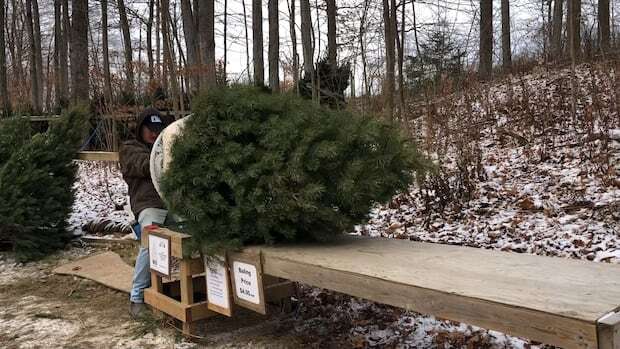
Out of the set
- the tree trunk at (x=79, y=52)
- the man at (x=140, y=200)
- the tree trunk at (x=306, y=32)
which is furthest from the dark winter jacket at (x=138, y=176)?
the tree trunk at (x=79, y=52)

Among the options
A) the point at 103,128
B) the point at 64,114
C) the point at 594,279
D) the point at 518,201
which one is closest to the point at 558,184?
the point at 518,201

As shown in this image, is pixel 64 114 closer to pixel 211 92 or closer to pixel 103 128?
pixel 211 92

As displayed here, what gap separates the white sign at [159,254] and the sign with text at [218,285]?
0.34m

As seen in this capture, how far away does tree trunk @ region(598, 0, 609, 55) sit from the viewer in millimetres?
10328

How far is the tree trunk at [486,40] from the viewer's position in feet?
42.7

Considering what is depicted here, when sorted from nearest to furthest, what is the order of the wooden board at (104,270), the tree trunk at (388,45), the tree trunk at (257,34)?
the wooden board at (104,270) < the tree trunk at (388,45) < the tree trunk at (257,34)

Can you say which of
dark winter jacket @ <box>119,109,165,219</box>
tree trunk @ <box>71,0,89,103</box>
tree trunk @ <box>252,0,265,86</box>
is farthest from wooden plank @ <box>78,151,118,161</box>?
tree trunk @ <box>252,0,265,86</box>

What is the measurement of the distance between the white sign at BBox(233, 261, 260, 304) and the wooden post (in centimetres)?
195

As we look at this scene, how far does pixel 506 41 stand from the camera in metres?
15.9

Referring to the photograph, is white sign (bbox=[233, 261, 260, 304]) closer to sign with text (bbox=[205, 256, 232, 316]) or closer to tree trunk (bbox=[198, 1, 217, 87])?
sign with text (bbox=[205, 256, 232, 316])

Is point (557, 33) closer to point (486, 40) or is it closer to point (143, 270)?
point (486, 40)

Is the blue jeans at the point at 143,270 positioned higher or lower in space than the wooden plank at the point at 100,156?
lower

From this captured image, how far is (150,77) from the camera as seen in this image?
12.6 metres

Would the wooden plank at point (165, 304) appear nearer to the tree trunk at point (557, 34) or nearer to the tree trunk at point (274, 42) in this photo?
the tree trunk at point (557, 34)
